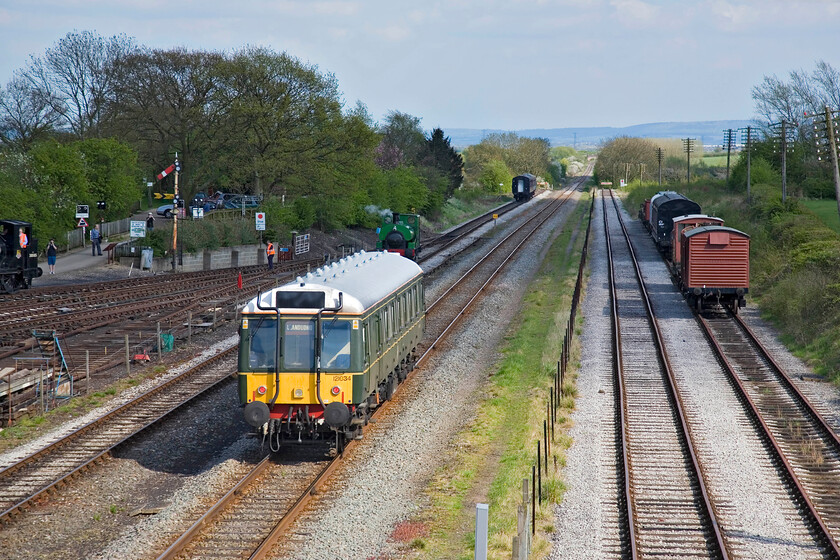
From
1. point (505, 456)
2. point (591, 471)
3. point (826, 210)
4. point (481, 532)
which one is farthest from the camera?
point (826, 210)

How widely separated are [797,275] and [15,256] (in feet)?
102

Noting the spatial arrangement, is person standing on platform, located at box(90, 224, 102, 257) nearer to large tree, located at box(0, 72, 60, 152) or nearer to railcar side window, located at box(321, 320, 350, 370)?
large tree, located at box(0, 72, 60, 152)

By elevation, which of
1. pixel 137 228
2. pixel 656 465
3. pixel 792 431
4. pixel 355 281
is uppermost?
pixel 137 228

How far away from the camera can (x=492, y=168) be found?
401ft

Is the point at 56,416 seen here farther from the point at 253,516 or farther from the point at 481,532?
the point at 481,532

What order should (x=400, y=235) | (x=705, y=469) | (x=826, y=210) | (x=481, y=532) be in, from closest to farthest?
(x=481, y=532), (x=705, y=469), (x=400, y=235), (x=826, y=210)

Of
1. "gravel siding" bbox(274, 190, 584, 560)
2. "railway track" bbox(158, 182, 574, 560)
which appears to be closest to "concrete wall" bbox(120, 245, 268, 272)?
"gravel siding" bbox(274, 190, 584, 560)

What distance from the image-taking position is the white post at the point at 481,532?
26.1 ft

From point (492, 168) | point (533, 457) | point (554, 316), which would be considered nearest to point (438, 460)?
point (533, 457)

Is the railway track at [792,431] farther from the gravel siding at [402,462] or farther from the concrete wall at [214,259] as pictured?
the concrete wall at [214,259]

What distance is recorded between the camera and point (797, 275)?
33.3 metres

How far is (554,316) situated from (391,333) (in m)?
14.2

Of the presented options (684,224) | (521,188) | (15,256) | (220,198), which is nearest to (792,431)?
(684,224)

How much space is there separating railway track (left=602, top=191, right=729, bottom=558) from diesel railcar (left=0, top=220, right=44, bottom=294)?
80.7ft
